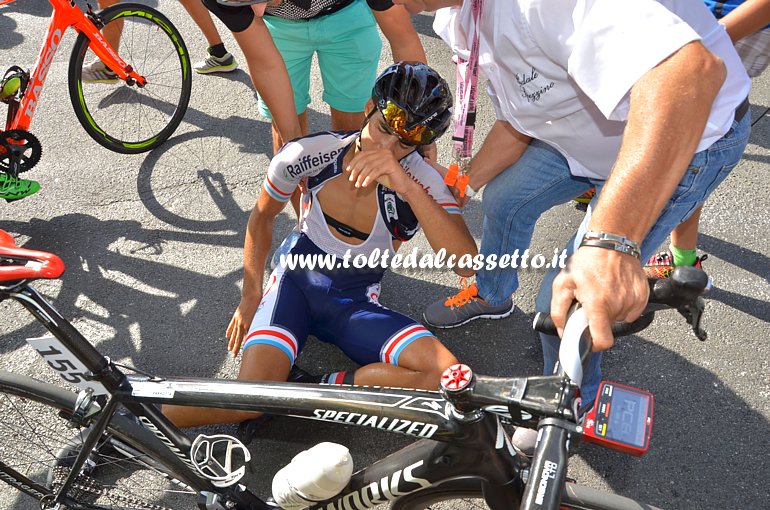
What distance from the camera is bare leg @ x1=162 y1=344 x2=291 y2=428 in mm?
2682

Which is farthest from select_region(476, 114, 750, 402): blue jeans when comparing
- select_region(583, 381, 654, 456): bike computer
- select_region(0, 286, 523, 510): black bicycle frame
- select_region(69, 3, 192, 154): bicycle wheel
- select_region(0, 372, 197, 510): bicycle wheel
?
select_region(69, 3, 192, 154): bicycle wheel

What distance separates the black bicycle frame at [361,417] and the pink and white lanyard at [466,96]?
128 cm

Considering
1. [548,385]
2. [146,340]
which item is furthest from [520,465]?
[146,340]

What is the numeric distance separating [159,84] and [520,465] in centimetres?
404

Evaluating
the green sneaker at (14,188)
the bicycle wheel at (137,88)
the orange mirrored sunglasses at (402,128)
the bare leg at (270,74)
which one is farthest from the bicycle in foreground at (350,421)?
the bicycle wheel at (137,88)

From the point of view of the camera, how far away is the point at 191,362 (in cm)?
328

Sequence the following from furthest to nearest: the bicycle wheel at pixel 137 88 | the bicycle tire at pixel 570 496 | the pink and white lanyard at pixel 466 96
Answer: the bicycle wheel at pixel 137 88
the pink and white lanyard at pixel 466 96
the bicycle tire at pixel 570 496

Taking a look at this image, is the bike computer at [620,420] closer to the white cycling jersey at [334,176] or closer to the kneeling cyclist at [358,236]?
the kneeling cyclist at [358,236]

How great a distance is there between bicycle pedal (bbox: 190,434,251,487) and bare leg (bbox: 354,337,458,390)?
0.79 metres

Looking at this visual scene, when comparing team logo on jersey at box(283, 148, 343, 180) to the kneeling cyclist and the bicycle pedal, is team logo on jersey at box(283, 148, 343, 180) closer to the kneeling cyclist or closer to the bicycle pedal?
the kneeling cyclist

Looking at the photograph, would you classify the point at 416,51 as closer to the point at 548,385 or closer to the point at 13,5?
the point at 548,385

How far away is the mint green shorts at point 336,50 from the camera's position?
3.39 meters

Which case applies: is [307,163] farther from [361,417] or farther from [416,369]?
[361,417]

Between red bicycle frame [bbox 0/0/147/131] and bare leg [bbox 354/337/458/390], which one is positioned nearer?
bare leg [bbox 354/337/458/390]
